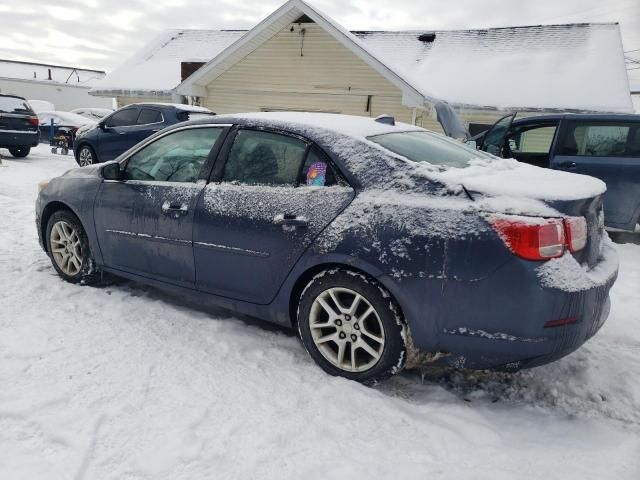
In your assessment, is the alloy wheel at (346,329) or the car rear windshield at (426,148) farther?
the car rear windshield at (426,148)

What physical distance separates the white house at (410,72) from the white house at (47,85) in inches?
1420

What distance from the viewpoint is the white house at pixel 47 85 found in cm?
4566

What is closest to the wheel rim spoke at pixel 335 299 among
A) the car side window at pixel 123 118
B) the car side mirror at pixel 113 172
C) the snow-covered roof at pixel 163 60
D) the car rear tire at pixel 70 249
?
the car side mirror at pixel 113 172

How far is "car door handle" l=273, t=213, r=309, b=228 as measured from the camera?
9.59ft

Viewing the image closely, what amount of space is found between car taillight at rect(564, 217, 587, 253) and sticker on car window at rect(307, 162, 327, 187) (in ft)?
4.44

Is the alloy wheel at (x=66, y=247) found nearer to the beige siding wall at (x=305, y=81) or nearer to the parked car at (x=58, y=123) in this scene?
the beige siding wall at (x=305, y=81)

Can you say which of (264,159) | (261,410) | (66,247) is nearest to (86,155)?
(66,247)

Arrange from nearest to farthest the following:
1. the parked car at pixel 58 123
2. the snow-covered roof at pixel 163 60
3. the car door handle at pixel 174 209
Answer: the car door handle at pixel 174 209, the snow-covered roof at pixel 163 60, the parked car at pixel 58 123

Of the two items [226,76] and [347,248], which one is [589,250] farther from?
[226,76]

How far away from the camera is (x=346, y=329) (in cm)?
285

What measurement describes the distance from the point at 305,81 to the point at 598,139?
8.97 meters

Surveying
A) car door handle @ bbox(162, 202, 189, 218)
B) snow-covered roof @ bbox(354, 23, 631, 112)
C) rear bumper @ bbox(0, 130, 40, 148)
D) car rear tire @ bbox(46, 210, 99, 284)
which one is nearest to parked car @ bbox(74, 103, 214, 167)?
rear bumper @ bbox(0, 130, 40, 148)

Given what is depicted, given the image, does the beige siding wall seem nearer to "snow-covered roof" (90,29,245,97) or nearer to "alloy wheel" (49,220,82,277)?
"snow-covered roof" (90,29,245,97)

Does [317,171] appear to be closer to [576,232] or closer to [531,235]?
[531,235]
